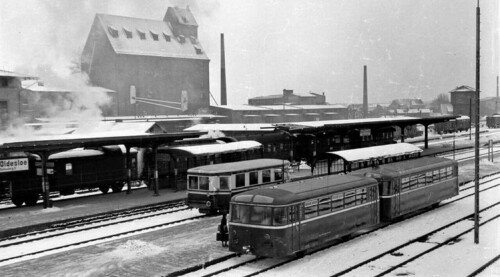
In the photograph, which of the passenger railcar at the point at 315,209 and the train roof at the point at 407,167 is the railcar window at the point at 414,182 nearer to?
the passenger railcar at the point at 315,209

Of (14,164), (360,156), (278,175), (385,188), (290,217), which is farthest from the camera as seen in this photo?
(278,175)

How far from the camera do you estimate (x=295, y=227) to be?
15.9m

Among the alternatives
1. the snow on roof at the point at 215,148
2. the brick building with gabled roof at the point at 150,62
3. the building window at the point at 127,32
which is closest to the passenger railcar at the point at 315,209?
the snow on roof at the point at 215,148

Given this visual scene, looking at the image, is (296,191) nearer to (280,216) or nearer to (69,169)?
(280,216)

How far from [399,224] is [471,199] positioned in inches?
332

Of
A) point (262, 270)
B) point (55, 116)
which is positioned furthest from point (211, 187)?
point (55, 116)

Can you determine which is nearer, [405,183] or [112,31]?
[405,183]

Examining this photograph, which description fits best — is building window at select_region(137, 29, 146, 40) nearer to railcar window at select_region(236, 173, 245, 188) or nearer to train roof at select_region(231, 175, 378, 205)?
railcar window at select_region(236, 173, 245, 188)

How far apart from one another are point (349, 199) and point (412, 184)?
5.58 metres

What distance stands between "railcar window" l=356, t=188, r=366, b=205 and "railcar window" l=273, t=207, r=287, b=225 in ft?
14.3

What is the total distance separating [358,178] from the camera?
1941 cm

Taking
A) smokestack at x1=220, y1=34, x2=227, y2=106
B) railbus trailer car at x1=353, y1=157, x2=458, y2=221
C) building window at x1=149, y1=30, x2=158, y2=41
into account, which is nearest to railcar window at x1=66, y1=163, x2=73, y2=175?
railbus trailer car at x1=353, y1=157, x2=458, y2=221

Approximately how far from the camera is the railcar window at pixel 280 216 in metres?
15.6

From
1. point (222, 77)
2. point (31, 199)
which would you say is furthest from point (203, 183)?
point (222, 77)
